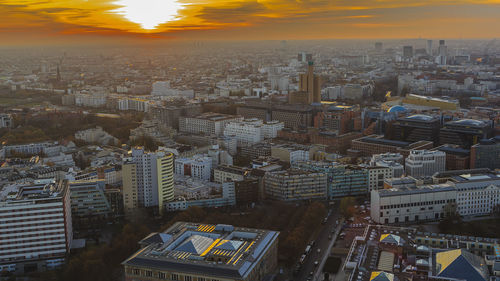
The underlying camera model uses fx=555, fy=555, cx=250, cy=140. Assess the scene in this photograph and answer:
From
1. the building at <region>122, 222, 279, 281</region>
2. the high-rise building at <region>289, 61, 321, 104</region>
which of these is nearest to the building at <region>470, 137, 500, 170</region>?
the building at <region>122, 222, 279, 281</region>

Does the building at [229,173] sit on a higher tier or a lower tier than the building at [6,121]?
lower

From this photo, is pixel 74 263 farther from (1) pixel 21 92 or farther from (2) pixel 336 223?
(1) pixel 21 92

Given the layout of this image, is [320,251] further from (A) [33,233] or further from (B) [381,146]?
(B) [381,146]

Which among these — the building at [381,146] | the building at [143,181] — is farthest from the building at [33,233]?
the building at [381,146]

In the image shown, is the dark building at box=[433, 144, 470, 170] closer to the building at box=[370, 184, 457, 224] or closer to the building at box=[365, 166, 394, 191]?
the building at box=[365, 166, 394, 191]

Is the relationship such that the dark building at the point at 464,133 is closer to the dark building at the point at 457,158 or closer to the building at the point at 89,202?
the dark building at the point at 457,158
